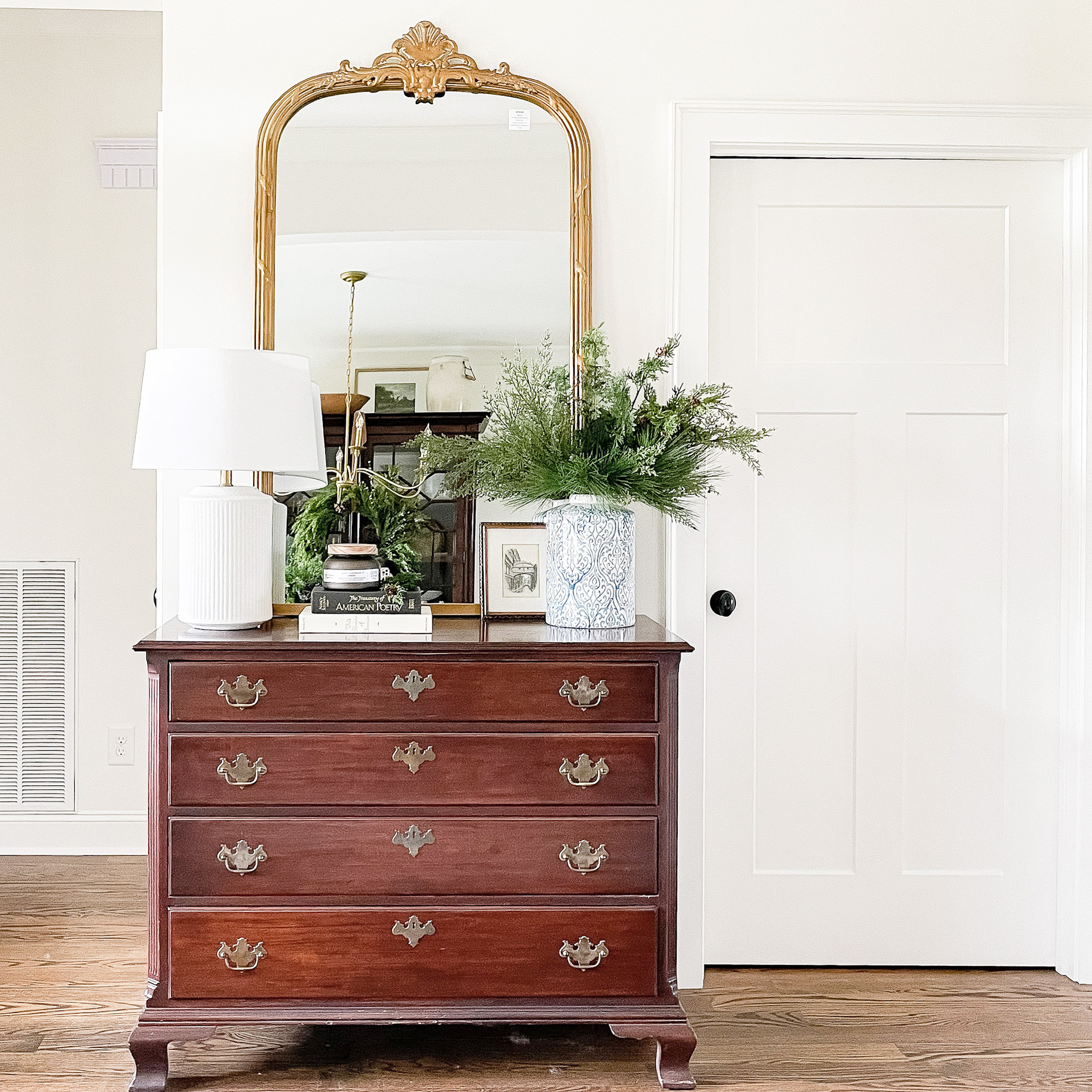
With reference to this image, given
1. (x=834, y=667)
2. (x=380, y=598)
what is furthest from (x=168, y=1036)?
(x=834, y=667)

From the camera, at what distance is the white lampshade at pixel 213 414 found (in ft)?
6.27

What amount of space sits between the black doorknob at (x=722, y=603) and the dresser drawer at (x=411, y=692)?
581 mm

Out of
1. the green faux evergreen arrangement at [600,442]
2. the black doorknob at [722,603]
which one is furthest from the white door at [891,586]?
the green faux evergreen arrangement at [600,442]

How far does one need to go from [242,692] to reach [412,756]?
34cm

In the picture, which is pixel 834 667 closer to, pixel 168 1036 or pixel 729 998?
pixel 729 998

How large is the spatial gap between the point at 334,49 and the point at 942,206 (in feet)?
4.93

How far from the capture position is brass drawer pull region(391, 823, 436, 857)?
75.2 inches

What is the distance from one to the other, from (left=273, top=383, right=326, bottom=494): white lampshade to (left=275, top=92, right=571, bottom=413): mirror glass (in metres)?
0.18

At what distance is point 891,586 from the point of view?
8.21ft

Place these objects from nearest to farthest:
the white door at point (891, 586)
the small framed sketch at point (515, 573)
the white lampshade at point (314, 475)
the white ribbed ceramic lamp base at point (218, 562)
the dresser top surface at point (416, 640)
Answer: the dresser top surface at point (416, 640) → the white ribbed ceramic lamp base at point (218, 562) → the white lampshade at point (314, 475) → the small framed sketch at point (515, 573) → the white door at point (891, 586)

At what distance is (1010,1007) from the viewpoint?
7.57 ft

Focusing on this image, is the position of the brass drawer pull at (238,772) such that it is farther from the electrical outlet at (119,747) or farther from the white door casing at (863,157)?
the electrical outlet at (119,747)

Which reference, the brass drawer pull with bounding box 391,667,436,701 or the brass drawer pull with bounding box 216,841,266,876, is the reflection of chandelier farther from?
the brass drawer pull with bounding box 216,841,266,876

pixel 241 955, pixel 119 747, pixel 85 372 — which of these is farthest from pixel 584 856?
pixel 85 372
